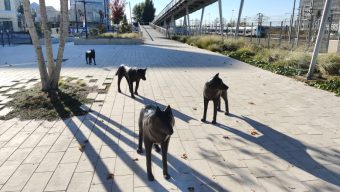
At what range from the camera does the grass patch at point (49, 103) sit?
19.5 feet

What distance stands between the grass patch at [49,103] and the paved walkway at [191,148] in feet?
1.06

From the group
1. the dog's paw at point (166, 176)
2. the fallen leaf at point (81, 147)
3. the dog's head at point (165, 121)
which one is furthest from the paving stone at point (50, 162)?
the dog's head at point (165, 121)

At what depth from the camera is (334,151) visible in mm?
4449

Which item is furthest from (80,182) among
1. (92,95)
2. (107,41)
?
(107,41)

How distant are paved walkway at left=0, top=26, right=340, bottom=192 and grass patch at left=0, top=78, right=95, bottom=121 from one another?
1.06 ft

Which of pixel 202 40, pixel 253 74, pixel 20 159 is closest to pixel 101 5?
pixel 202 40

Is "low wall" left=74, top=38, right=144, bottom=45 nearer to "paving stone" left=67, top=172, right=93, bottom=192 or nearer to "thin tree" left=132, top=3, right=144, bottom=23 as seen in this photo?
"paving stone" left=67, top=172, right=93, bottom=192

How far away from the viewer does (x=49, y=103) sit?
663 centimetres

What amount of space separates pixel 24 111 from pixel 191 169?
13.7 feet

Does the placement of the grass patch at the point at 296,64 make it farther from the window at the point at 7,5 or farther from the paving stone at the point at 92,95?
the window at the point at 7,5

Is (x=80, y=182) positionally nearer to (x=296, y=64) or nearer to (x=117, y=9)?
(x=296, y=64)

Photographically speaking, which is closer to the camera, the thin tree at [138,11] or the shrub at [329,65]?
the shrub at [329,65]

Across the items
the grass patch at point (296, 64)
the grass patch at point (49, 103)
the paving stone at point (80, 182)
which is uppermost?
the grass patch at point (296, 64)

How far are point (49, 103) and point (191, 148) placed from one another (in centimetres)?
388
